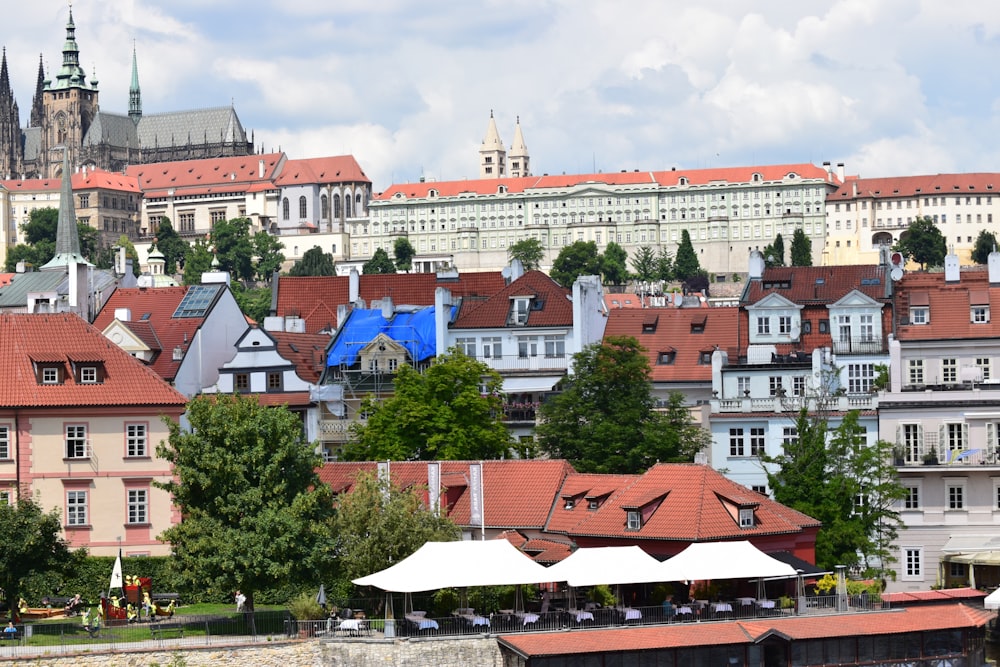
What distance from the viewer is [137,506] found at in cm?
5691

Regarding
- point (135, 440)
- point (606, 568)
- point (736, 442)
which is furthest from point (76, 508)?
point (736, 442)

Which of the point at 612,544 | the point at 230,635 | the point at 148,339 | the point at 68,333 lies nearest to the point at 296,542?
the point at 230,635

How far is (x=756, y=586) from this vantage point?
50.8 m

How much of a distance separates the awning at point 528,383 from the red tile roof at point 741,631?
2542cm

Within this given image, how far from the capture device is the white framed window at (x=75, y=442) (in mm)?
56469

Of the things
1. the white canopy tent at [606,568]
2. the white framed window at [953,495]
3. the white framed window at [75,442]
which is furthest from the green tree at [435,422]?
the white canopy tent at [606,568]

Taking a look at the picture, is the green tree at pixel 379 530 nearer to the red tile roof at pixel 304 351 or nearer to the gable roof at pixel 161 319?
the red tile roof at pixel 304 351

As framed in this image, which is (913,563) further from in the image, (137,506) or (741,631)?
(137,506)

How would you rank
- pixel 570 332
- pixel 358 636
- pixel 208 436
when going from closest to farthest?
1. pixel 358 636
2. pixel 208 436
3. pixel 570 332

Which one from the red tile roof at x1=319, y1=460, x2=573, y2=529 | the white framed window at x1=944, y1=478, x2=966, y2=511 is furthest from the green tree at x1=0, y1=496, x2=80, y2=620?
the white framed window at x1=944, y1=478, x2=966, y2=511

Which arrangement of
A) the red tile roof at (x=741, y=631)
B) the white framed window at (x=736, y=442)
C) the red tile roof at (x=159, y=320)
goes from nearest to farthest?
the red tile roof at (x=741, y=631) < the white framed window at (x=736, y=442) < the red tile roof at (x=159, y=320)

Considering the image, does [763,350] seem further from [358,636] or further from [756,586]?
[358,636]

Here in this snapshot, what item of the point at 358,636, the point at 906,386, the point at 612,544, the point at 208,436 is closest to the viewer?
the point at 358,636

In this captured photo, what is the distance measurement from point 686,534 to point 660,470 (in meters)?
3.69
